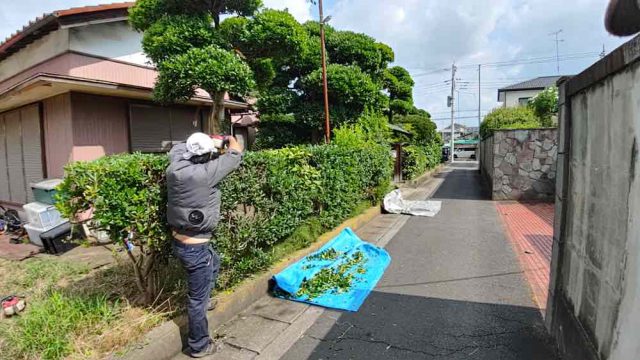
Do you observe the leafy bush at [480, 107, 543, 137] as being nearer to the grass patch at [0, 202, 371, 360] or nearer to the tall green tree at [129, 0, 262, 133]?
the tall green tree at [129, 0, 262, 133]

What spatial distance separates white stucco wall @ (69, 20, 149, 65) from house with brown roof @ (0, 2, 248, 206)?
0.9 inches

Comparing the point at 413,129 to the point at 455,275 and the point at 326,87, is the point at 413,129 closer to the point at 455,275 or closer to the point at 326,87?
the point at 326,87

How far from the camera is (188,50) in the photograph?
241 inches

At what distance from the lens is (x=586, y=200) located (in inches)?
103

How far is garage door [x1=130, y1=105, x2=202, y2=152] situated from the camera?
7.83 metres

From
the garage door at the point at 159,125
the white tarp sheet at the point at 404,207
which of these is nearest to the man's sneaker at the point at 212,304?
the garage door at the point at 159,125

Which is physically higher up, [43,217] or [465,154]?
[465,154]

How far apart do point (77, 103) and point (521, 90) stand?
42942 millimetres

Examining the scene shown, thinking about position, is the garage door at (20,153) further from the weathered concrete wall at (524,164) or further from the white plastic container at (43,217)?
the weathered concrete wall at (524,164)

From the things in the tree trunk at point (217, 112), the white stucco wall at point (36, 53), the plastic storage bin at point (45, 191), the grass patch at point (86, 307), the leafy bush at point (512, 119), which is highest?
the white stucco wall at point (36, 53)

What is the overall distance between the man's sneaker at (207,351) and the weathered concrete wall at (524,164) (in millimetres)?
11092

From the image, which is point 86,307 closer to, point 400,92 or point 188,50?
point 188,50

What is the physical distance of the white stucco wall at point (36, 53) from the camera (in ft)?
25.3

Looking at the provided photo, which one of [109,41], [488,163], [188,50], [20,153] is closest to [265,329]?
[188,50]
